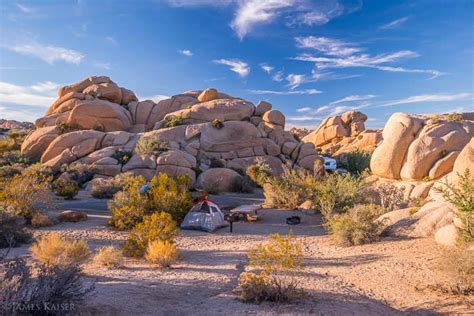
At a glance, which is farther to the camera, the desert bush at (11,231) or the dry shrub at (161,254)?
the desert bush at (11,231)

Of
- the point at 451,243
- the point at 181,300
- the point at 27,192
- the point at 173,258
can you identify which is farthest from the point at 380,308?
the point at 27,192

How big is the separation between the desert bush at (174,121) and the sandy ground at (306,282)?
79.1 ft

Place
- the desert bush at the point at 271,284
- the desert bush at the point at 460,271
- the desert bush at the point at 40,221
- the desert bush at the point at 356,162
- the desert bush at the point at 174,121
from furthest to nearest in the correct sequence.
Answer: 1. the desert bush at the point at 356,162
2. the desert bush at the point at 174,121
3. the desert bush at the point at 40,221
4. the desert bush at the point at 460,271
5. the desert bush at the point at 271,284

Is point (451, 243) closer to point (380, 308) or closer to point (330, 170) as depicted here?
point (380, 308)

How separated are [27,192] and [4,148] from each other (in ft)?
84.3

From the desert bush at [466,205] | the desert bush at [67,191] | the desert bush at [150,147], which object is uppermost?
the desert bush at [150,147]

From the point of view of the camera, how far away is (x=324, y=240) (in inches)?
484

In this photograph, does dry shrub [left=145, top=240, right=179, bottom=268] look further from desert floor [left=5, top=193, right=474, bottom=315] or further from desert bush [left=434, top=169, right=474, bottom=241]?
desert bush [left=434, top=169, right=474, bottom=241]

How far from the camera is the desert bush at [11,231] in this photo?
10453mm

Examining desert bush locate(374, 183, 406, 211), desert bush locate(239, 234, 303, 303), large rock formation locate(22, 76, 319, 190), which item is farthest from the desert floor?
large rock formation locate(22, 76, 319, 190)

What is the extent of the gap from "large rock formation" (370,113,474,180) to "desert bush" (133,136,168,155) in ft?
54.4

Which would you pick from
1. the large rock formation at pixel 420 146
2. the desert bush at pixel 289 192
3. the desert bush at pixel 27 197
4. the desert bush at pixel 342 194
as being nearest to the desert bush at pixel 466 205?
the desert bush at pixel 342 194

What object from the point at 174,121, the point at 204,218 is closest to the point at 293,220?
the point at 204,218

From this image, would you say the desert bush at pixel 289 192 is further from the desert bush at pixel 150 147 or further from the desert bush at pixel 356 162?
the desert bush at pixel 356 162
